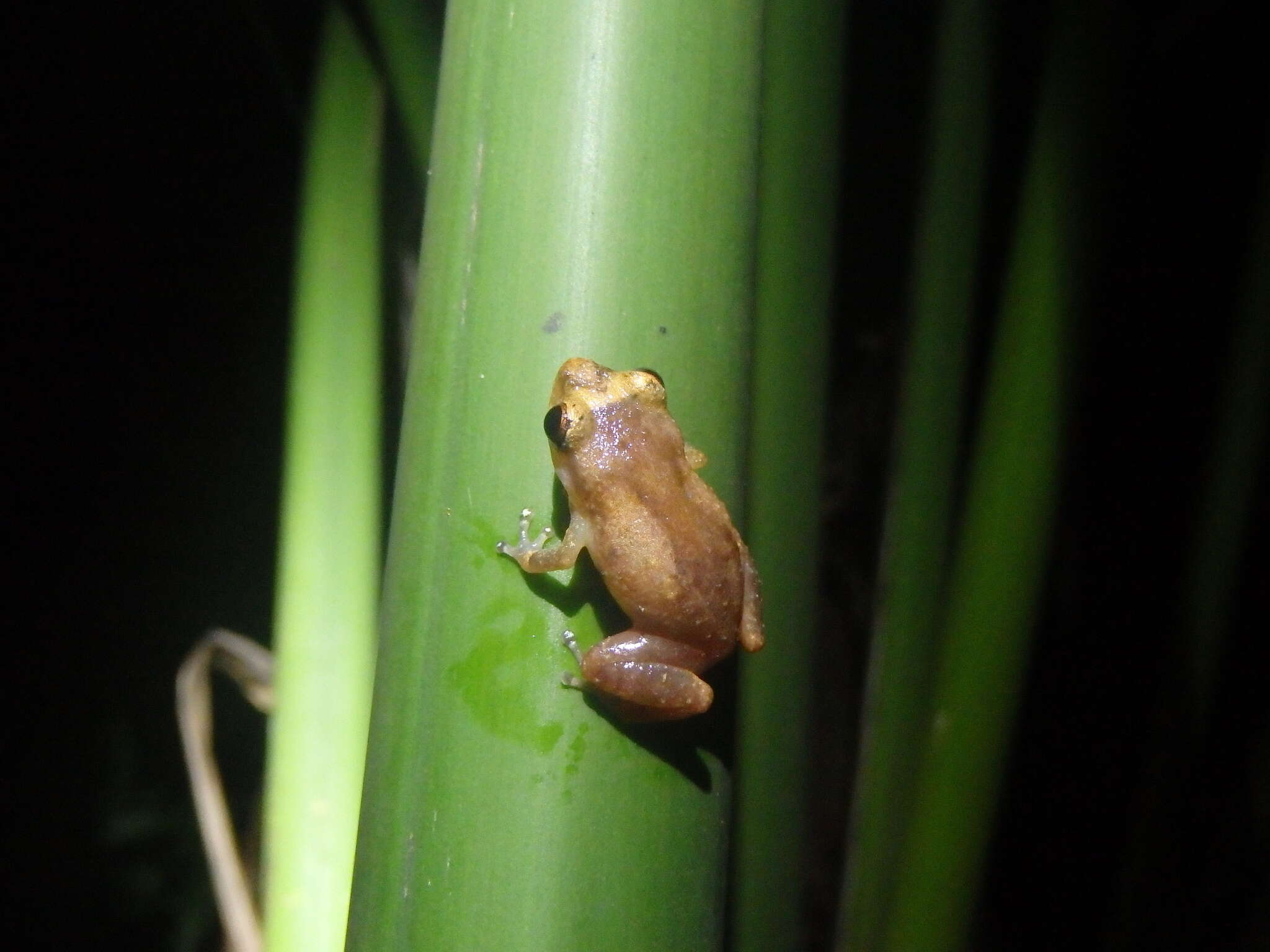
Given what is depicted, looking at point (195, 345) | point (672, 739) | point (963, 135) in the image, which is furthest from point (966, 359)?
point (195, 345)

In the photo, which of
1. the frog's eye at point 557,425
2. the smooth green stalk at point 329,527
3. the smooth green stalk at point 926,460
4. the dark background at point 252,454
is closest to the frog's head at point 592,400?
the frog's eye at point 557,425

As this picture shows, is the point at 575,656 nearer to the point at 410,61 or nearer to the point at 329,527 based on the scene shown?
the point at 329,527

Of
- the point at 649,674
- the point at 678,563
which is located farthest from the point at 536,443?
the point at 678,563

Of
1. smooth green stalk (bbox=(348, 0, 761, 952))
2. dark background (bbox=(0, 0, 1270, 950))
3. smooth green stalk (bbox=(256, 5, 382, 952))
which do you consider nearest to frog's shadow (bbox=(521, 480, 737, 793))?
smooth green stalk (bbox=(348, 0, 761, 952))

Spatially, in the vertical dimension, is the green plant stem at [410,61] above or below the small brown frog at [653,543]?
above

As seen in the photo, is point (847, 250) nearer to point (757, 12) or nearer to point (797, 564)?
point (797, 564)

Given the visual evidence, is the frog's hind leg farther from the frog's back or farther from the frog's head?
the frog's head

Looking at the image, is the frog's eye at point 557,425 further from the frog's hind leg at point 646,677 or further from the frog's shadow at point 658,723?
the frog's hind leg at point 646,677
